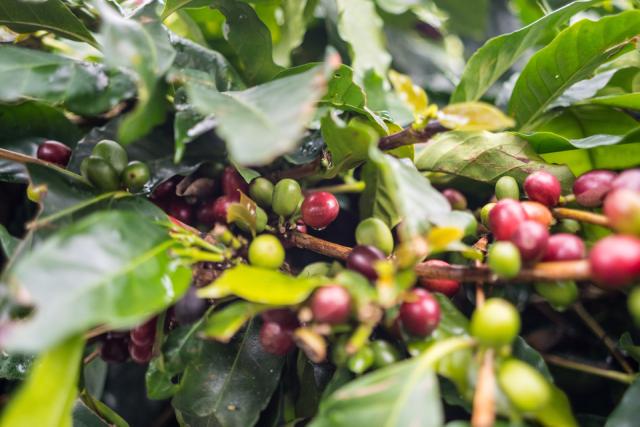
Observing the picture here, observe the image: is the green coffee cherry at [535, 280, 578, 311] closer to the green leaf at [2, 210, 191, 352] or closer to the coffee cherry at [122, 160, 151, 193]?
the green leaf at [2, 210, 191, 352]

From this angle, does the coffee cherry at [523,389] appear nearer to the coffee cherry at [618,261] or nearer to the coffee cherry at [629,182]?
the coffee cherry at [618,261]

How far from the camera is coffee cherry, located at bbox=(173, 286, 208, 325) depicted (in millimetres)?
567

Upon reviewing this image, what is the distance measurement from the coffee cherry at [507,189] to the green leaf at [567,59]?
23 cm

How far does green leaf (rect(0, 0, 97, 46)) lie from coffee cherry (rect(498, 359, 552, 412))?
677 mm

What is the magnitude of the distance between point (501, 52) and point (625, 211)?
17.4 inches

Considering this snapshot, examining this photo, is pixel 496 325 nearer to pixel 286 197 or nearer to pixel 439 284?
pixel 439 284

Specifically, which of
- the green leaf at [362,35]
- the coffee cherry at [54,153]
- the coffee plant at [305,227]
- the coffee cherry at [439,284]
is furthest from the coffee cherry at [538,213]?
the coffee cherry at [54,153]

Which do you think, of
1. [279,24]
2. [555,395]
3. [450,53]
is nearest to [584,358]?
[555,395]

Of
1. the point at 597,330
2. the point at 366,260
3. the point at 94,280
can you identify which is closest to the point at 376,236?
the point at 366,260

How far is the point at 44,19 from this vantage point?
0.72m

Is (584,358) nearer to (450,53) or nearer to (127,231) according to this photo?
(127,231)

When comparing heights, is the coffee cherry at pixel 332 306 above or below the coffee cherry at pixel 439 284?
above

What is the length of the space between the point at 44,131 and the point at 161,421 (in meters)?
0.51

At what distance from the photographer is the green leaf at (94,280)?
39cm
